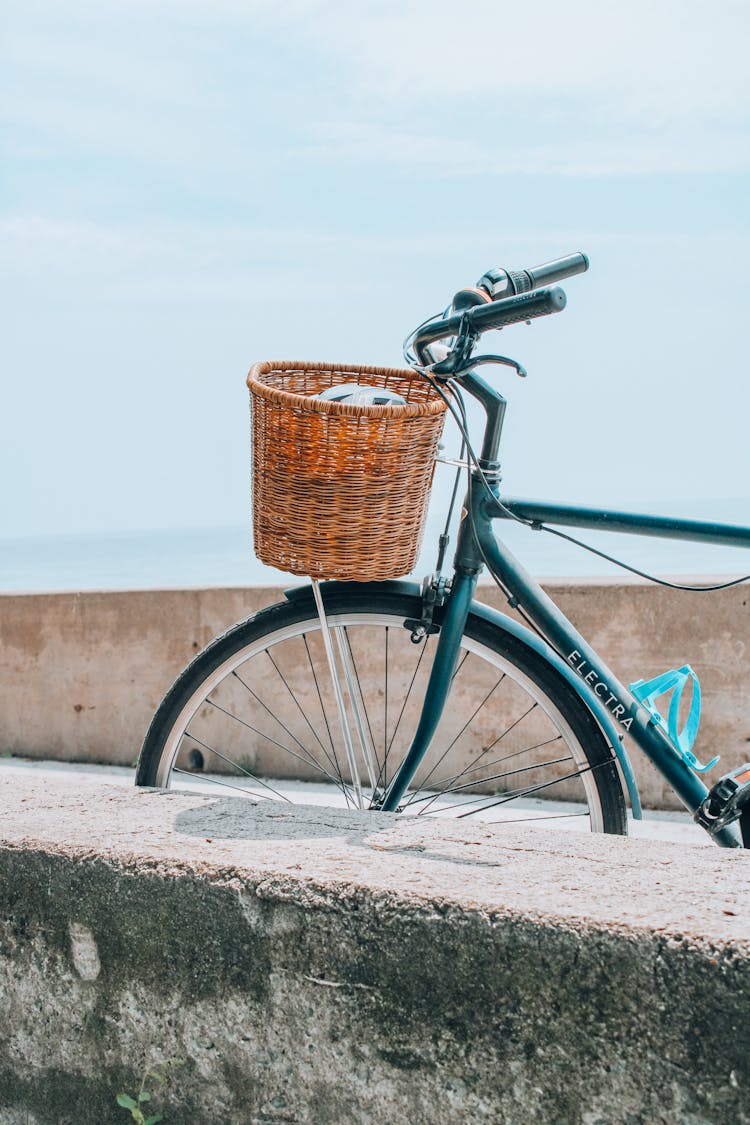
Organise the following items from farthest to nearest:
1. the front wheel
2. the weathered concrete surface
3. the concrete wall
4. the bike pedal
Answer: the concrete wall
the front wheel
the bike pedal
the weathered concrete surface

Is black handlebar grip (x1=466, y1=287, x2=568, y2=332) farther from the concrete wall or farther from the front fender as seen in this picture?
the concrete wall

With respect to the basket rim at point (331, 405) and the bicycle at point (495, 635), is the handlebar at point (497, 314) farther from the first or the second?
the basket rim at point (331, 405)

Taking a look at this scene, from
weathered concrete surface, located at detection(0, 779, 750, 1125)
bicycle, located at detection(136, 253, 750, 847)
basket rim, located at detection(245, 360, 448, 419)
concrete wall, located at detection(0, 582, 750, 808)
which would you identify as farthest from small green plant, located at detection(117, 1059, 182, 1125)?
concrete wall, located at detection(0, 582, 750, 808)

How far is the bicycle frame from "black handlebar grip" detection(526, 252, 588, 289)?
0.80 feet

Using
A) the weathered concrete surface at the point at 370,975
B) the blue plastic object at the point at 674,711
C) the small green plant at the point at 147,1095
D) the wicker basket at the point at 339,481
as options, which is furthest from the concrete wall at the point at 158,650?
the small green plant at the point at 147,1095

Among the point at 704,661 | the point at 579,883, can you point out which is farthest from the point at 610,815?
the point at 704,661

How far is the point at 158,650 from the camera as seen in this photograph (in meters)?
5.60

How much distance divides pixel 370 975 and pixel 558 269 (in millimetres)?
1485

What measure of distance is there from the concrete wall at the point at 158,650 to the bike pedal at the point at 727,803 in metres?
2.64

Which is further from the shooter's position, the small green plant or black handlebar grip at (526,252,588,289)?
black handlebar grip at (526,252,588,289)

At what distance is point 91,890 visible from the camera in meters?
1.52

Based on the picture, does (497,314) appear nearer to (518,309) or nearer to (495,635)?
(518,309)

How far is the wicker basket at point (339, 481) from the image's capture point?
6.63ft

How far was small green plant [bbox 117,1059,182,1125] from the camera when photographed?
1.49 m
